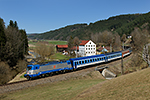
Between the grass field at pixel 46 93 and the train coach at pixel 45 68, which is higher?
the train coach at pixel 45 68

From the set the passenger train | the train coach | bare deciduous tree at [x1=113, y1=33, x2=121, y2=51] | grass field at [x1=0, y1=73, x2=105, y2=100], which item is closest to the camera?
grass field at [x1=0, y1=73, x2=105, y2=100]

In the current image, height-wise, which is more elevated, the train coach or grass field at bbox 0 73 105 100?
the train coach

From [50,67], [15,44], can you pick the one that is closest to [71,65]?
[50,67]

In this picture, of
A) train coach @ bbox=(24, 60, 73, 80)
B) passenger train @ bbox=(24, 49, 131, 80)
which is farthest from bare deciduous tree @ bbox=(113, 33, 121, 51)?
train coach @ bbox=(24, 60, 73, 80)

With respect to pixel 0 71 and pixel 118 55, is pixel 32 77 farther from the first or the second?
pixel 118 55

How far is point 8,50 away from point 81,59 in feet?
75.2

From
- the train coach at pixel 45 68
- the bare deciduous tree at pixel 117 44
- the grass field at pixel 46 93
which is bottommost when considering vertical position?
the grass field at pixel 46 93

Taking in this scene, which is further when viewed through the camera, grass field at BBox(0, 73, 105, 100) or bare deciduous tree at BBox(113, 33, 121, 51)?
bare deciduous tree at BBox(113, 33, 121, 51)

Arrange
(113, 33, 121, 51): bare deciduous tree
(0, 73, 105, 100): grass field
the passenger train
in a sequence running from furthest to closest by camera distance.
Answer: (113, 33, 121, 51): bare deciduous tree < the passenger train < (0, 73, 105, 100): grass field

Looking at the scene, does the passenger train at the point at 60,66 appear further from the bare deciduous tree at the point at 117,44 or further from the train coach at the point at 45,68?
the bare deciduous tree at the point at 117,44

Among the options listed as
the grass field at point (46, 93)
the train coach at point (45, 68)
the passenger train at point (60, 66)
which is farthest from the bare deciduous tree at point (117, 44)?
the grass field at point (46, 93)

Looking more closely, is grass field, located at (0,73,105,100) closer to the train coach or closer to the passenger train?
the train coach

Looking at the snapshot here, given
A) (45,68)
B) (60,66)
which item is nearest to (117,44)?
(60,66)

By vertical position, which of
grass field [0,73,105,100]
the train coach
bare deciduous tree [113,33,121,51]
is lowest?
grass field [0,73,105,100]
